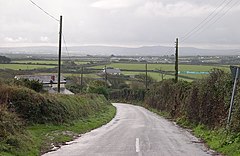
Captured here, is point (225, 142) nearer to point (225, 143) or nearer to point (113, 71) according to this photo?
point (225, 143)

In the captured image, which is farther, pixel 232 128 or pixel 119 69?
pixel 119 69

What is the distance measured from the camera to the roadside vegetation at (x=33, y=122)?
14922 mm

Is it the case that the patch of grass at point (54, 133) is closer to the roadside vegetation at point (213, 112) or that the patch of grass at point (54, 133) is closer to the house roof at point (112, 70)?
the roadside vegetation at point (213, 112)

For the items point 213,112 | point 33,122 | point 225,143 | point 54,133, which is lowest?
point 54,133

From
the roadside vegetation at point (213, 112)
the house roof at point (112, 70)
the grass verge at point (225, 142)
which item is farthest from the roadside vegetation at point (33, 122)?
the house roof at point (112, 70)

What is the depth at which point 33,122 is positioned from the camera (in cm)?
2264

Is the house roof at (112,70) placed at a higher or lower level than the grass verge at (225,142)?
lower

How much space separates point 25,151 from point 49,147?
2.30 m

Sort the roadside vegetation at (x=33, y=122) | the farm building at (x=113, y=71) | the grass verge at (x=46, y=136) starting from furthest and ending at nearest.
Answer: the farm building at (x=113, y=71), the roadside vegetation at (x=33, y=122), the grass verge at (x=46, y=136)

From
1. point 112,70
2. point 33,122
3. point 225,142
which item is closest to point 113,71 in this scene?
point 112,70

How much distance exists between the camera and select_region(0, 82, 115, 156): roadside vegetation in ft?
49.0

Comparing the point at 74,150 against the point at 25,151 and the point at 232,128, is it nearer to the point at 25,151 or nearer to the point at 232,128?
the point at 25,151

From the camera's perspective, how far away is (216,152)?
50.4 feet

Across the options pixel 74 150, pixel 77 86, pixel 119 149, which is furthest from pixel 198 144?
pixel 77 86
